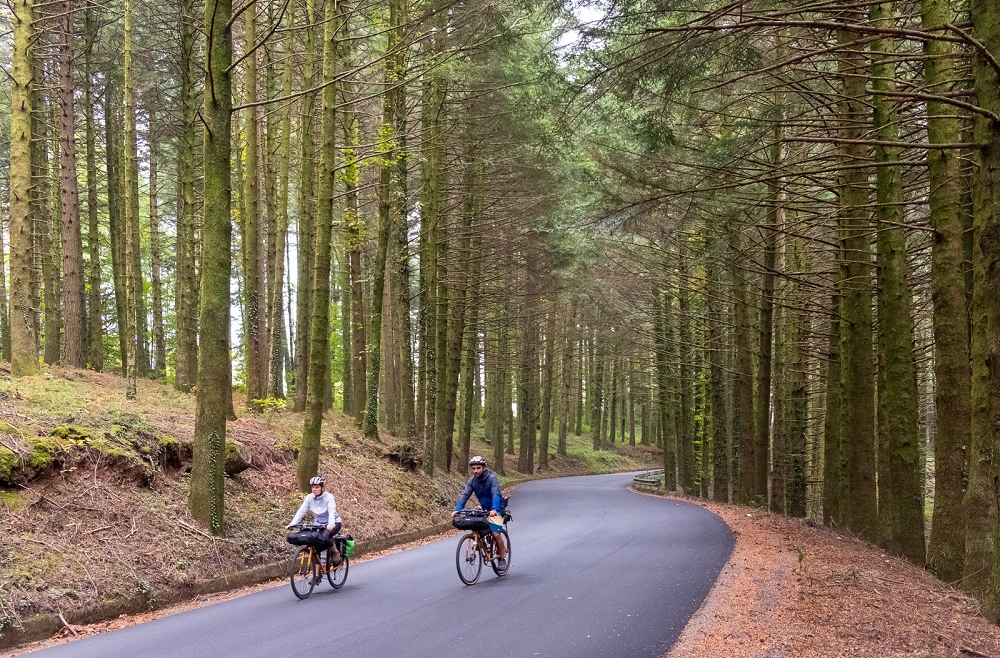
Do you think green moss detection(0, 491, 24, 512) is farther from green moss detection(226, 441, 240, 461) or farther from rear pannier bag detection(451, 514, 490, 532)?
rear pannier bag detection(451, 514, 490, 532)

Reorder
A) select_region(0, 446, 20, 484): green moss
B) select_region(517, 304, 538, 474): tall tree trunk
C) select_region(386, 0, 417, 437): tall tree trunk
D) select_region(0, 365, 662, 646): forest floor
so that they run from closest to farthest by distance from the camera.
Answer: select_region(0, 365, 662, 646): forest floor
select_region(0, 446, 20, 484): green moss
select_region(386, 0, 417, 437): tall tree trunk
select_region(517, 304, 538, 474): tall tree trunk

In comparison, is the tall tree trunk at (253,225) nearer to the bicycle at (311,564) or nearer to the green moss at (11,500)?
the green moss at (11,500)

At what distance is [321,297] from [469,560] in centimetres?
629

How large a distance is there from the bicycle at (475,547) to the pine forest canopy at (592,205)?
3.57m

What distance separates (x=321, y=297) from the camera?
14258mm

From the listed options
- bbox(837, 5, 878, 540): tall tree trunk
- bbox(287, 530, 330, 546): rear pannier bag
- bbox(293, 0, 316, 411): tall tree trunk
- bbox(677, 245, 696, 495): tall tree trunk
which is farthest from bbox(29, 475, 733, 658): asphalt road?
bbox(677, 245, 696, 495): tall tree trunk

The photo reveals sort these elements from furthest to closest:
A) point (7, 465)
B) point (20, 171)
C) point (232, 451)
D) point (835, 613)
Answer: point (20, 171) < point (232, 451) < point (7, 465) < point (835, 613)

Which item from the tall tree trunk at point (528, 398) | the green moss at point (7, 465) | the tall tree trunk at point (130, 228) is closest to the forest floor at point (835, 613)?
the green moss at point (7, 465)

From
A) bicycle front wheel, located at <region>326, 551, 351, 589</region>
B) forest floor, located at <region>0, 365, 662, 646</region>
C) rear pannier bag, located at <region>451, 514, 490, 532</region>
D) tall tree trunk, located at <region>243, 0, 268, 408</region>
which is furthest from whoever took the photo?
tall tree trunk, located at <region>243, 0, 268, 408</region>

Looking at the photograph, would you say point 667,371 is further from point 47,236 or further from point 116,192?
point 47,236

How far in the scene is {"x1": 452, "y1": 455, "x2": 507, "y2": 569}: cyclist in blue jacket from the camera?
420 inches

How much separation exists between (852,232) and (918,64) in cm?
393

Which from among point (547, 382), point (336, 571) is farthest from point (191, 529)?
point (547, 382)

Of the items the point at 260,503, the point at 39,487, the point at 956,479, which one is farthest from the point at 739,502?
the point at 39,487
